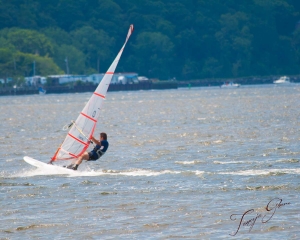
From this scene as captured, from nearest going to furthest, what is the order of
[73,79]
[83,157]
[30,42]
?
[83,157], [73,79], [30,42]

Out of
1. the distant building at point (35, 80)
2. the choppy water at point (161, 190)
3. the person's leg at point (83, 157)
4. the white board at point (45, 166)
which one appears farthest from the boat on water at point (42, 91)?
the person's leg at point (83, 157)

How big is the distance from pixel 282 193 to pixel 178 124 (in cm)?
3550

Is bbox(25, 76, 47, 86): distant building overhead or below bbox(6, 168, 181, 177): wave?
below

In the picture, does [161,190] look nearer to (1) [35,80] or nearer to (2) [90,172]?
(2) [90,172]

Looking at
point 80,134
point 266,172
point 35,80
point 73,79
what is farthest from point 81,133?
point 73,79

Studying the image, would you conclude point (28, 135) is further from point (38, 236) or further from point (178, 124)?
point (38, 236)

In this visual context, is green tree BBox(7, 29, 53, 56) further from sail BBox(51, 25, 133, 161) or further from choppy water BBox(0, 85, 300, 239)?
sail BBox(51, 25, 133, 161)

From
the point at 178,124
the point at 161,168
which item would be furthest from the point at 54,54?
the point at 161,168

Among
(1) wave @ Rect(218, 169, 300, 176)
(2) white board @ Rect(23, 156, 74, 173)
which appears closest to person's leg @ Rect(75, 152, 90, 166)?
(2) white board @ Rect(23, 156, 74, 173)

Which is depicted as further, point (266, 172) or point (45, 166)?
point (45, 166)

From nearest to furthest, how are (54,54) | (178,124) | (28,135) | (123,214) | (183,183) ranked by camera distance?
(123,214), (183,183), (28,135), (178,124), (54,54)

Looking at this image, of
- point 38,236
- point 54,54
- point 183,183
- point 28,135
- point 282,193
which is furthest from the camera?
point 54,54

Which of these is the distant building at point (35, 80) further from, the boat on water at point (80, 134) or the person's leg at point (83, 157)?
the person's leg at point (83, 157)

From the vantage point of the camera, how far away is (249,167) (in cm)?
3173
